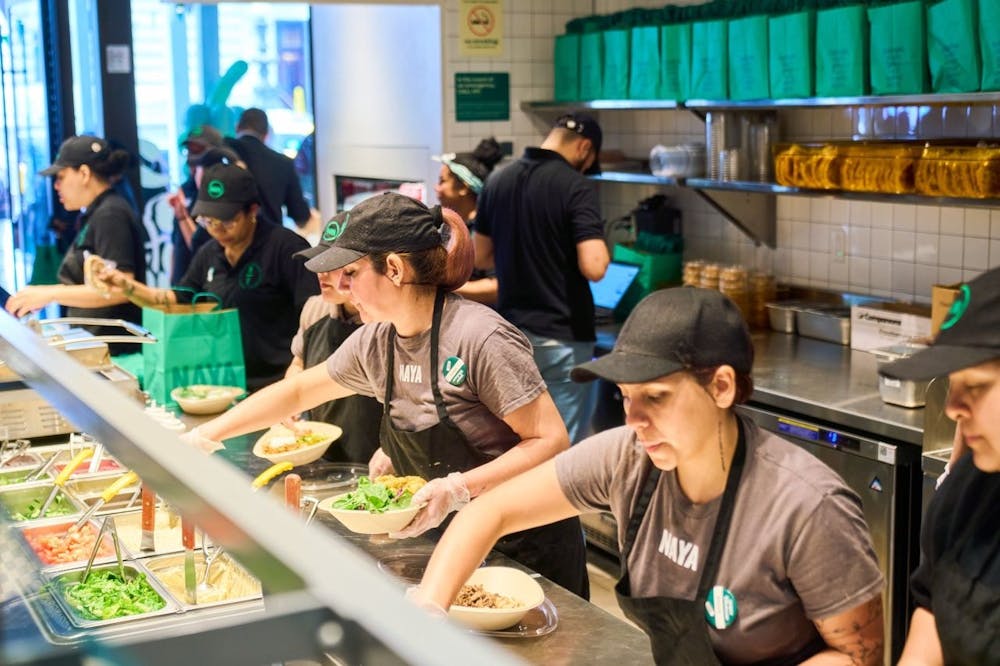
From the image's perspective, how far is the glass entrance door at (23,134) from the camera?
707 cm

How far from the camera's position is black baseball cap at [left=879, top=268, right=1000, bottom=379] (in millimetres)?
1769

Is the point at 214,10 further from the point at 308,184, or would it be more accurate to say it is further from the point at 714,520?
the point at 714,520

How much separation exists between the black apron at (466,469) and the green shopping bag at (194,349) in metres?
1.37

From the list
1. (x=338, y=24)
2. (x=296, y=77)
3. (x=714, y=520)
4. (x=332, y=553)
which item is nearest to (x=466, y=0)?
(x=338, y=24)

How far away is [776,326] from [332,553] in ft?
16.3

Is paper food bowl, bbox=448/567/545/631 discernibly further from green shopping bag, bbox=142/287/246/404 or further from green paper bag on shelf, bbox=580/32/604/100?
green paper bag on shelf, bbox=580/32/604/100

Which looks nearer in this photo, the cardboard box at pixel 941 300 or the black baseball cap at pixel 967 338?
the black baseball cap at pixel 967 338

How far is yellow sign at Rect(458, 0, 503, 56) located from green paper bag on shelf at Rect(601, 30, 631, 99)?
2.16 feet

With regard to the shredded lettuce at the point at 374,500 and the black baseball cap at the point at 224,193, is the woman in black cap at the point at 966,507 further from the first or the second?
the black baseball cap at the point at 224,193

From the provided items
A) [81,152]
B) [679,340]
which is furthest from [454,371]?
[81,152]

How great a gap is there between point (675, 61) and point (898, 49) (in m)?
1.27

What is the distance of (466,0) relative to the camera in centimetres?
640

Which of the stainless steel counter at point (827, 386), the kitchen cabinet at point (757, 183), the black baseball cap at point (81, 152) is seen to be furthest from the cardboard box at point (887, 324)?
the black baseball cap at point (81, 152)

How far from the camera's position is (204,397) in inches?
168
